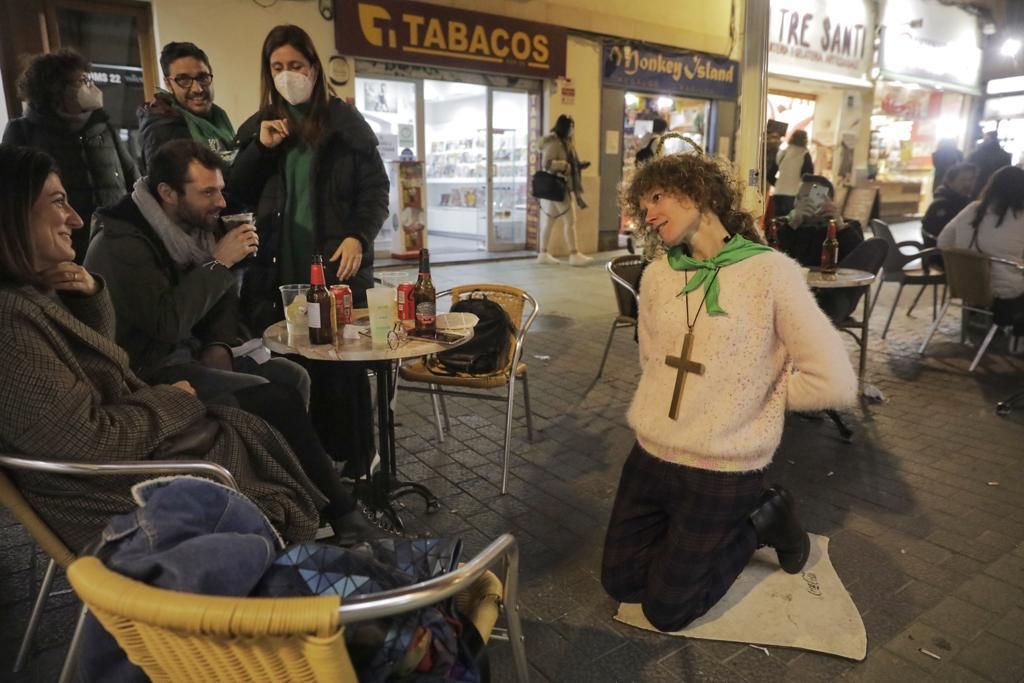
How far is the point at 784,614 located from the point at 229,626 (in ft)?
6.05

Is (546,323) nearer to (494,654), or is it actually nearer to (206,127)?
(206,127)

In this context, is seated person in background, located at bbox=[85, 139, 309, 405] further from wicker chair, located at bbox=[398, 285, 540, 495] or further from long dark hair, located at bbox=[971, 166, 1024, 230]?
long dark hair, located at bbox=[971, 166, 1024, 230]

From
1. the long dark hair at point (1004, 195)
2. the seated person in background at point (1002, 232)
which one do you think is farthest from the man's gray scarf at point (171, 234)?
the long dark hair at point (1004, 195)

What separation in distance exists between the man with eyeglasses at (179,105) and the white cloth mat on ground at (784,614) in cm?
270

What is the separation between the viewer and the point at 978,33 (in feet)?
52.6

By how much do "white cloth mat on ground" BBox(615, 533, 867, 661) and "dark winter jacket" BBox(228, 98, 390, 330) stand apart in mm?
1833

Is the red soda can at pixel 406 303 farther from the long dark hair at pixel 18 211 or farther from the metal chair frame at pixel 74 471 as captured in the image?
the long dark hair at pixel 18 211

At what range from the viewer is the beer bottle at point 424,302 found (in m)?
2.41

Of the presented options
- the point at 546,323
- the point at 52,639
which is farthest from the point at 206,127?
the point at 546,323

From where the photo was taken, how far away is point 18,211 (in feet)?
5.34

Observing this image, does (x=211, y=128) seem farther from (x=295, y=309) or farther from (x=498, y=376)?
(x=498, y=376)

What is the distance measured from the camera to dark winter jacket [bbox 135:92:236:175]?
3.07 meters

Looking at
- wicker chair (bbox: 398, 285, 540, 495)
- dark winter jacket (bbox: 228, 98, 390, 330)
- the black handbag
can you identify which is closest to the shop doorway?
the black handbag

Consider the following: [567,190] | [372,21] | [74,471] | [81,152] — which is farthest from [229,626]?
[567,190]
